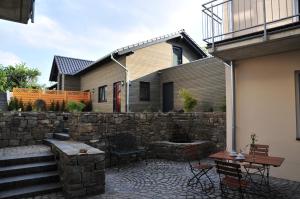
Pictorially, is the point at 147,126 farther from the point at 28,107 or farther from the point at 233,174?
the point at 28,107

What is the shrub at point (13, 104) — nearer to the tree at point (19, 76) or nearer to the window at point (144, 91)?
the window at point (144, 91)

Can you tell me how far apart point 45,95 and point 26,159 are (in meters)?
11.9

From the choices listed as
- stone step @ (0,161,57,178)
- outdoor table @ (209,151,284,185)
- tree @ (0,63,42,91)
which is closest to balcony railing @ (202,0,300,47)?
outdoor table @ (209,151,284,185)

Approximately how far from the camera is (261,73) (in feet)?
21.7

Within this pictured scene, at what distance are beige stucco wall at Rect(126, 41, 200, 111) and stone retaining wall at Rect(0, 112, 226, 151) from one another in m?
4.94

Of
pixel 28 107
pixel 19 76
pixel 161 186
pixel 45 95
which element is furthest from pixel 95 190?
pixel 19 76

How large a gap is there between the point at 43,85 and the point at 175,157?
111 ft

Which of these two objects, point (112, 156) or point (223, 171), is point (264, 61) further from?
point (112, 156)

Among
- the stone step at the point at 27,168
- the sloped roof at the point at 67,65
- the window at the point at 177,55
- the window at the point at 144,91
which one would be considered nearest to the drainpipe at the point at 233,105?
the stone step at the point at 27,168

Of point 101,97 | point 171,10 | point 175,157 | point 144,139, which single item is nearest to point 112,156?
point 144,139

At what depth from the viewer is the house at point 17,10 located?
139 inches

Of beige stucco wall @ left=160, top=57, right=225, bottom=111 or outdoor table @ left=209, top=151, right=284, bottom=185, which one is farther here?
beige stucco wall @ left=160, top=57, right=225, bottom=111

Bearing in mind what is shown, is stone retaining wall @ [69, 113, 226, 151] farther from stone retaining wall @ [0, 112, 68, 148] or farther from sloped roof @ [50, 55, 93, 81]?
sloped roof @ [50, 55, 93, 81]

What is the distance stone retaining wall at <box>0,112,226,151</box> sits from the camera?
25.4 ft
